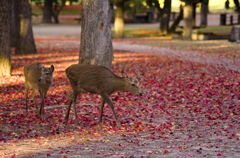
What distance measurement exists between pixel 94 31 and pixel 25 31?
1125cm

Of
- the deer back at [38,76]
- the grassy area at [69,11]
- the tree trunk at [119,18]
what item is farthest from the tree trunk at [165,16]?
the grassy area at [69,11]

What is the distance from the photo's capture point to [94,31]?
550 inches

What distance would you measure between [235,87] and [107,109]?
5255mm

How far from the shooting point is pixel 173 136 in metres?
8.67

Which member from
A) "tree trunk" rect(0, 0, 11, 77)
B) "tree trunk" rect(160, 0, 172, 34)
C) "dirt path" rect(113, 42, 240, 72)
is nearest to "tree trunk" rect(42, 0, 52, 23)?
"tree trunk" rect(160, 0, 172, 34)

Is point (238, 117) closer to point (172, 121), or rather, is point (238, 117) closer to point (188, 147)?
point (172, 121)

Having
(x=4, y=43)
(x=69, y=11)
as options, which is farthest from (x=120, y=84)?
(x=69, y=11)

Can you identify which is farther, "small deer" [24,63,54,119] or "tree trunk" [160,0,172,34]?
"tree trunk" [160,0,172,34]

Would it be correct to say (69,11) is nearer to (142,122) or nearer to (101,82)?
(142,122)

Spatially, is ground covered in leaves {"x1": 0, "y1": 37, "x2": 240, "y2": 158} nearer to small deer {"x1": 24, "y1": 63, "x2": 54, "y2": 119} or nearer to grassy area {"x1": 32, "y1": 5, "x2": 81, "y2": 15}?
small deer {"x1": 24, "y1": 63, "x2": 54, "y2": 119}

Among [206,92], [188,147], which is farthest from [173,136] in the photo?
[206,92]

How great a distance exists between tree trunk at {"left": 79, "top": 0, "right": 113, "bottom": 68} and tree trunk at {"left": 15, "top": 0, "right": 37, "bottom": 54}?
34.9 feet

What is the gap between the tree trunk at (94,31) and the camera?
13828 millimetres

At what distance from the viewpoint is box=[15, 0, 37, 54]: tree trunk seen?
78.1 feet
